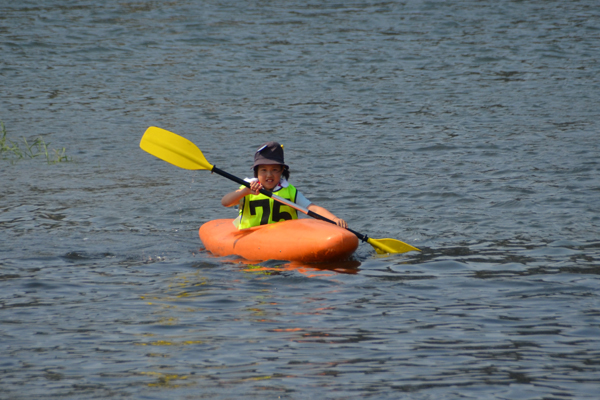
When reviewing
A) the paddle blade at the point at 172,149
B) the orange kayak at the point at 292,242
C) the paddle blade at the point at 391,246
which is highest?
the paddle blade at the point at 172,149

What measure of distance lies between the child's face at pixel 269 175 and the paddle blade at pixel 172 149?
794 mm

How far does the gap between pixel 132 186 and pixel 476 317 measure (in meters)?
5.28

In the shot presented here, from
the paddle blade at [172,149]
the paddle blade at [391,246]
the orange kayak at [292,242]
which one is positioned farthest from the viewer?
the paddle blade at [172,149]

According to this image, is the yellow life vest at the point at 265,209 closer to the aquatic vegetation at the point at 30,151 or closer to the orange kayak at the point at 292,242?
the orange kayak at the point at 292,242

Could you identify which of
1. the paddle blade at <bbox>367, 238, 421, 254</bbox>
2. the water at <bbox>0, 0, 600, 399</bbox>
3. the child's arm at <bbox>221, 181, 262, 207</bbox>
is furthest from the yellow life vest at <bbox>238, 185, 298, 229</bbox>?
the paddle blade at <bbox>367, 238, 421, 254</bbox>

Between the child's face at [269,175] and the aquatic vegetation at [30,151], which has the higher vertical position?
the child's face at [269,175]

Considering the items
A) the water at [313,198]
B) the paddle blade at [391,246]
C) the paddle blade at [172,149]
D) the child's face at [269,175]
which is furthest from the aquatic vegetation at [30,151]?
the paddle blade at [391,246]

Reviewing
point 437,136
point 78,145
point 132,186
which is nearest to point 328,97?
point 437,136

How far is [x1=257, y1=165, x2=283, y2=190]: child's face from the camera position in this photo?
5879 millimetres

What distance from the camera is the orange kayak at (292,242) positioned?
5.31 meters

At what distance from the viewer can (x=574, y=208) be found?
6883mm

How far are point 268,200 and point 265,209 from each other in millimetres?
80

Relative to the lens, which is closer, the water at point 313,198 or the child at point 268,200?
the water at point 313,198

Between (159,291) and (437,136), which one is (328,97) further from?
(159,291)
